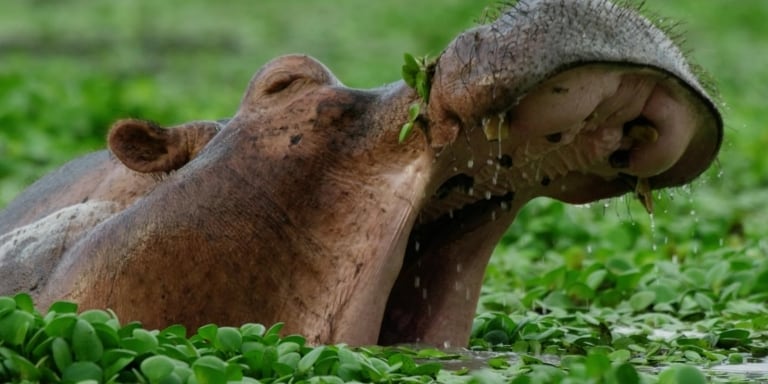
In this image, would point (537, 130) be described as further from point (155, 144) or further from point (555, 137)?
point (155, 144)

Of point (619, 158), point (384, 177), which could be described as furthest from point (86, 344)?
point (619, 158)

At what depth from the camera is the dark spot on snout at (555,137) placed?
375 cm

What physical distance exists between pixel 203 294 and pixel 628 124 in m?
1.02

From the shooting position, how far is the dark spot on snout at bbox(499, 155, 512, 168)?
387cm

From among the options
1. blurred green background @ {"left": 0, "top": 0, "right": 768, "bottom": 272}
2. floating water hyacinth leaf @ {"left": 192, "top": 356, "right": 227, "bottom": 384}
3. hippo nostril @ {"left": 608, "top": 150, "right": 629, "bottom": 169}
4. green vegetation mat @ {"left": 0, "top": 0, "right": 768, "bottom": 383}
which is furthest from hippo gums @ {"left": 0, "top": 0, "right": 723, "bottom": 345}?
floating water hyacinth leaf @ {"left": 192, "top": 356, "right": 227, "bottom": 384}

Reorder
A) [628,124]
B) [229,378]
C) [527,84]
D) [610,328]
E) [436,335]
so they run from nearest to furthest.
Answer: [229,378] → [527,84] → [628,124] → [436,335] → [610,328]

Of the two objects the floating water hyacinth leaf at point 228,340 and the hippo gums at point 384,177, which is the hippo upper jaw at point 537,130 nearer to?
the hippo gums at point 384,177

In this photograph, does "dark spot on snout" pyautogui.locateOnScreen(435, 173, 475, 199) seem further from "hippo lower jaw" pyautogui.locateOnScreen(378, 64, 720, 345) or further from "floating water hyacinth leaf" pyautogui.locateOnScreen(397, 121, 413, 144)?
"floating water hyacinth leaf" pyautogui.locateOnScreen(397, 121, 413, 144)

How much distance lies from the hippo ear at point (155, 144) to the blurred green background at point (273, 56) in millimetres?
694

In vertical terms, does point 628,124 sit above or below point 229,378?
above

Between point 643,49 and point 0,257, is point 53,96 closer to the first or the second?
point 0,257

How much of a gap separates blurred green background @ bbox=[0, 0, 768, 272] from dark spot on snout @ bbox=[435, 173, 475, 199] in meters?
0.38

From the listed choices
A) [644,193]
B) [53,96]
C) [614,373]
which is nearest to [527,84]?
[644,193]

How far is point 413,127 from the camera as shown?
379cm
